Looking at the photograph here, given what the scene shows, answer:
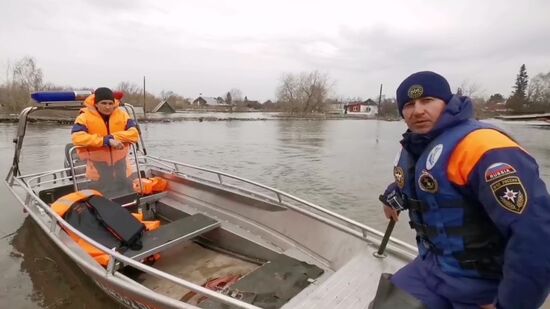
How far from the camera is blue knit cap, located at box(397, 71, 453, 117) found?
66.3 inches

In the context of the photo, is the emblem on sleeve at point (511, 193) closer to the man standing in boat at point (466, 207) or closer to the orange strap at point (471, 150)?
the man standing in boat at point (466, 207)

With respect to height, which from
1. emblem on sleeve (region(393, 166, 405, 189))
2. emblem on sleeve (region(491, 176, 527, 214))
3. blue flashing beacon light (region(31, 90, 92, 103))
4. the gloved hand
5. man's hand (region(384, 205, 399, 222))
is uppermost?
blue flashing beacon light (region(31, 90, 92, 103))

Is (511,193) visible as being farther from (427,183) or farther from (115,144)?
(115,144)

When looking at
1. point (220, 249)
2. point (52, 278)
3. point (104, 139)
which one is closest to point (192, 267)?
point (220, 249)

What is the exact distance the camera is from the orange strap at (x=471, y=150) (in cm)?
140

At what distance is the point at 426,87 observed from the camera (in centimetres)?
169

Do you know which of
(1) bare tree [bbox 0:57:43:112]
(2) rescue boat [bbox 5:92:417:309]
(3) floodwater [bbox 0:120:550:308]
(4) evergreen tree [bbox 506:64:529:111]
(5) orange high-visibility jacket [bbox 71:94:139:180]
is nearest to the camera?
(2) rescue boat [bbox 5:92:417:309]

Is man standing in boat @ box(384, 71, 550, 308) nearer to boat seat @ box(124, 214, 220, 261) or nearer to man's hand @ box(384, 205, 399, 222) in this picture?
man's hand @ box(384, 205, 399, 222)

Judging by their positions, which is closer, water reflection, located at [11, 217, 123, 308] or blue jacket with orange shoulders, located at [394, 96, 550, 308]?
blue jacket with orange shoulders, located at [394, 96, 550, 308]

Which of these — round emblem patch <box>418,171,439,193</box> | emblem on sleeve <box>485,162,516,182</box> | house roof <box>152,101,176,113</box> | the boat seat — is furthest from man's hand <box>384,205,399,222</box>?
house roof <box>152,101,176,113</box>

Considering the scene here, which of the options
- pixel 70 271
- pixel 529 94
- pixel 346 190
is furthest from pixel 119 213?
pixel 529 94

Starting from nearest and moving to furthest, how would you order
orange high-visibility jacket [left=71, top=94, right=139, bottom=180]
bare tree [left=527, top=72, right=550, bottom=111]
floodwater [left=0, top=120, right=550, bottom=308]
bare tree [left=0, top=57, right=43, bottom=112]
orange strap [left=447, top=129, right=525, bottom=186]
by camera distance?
orange strap [left=447, top=129, right=525, bottom=186], floodwater [left=0, top=120, right=550, bottom=308], orange high-visibility jacket [left=71, top=94, right=139, bottom=180], bare tree [left=0, top=57, right=43, bottom=112], bare tree [left=527, top=72, right=550, bottom=111]

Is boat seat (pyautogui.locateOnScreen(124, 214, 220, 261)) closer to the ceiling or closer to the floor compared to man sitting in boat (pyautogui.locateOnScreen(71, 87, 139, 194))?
closer to the floor

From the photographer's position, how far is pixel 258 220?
4.33m
